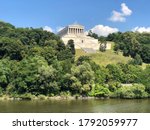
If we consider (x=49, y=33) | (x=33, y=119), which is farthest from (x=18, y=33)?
(x=33, y=119)

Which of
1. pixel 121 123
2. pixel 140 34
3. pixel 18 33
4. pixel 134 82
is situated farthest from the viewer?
pixel 140 34

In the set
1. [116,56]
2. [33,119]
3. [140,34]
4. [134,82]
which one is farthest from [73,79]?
[140,34]

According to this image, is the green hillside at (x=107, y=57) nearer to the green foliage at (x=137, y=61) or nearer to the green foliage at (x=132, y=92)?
the green foliage at (x=137, y=61)

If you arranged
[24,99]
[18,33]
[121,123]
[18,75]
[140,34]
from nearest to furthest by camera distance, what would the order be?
[121,123]
[24,99]
[18,75]
[18,33]
[140,34]

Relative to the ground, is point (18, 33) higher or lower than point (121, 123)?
higher

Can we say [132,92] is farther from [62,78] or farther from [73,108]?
[73,108]

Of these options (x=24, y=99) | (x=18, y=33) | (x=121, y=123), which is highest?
(x=18, y=33)

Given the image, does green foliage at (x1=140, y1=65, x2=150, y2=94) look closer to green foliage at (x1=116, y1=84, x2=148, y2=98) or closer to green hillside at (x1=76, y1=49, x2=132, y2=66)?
green foliage at (x1=116, y1=84, x2=148, y2=98)

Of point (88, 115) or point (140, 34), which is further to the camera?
point (140, 34)

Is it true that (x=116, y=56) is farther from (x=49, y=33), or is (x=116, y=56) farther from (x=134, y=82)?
(x=134, y=82)
